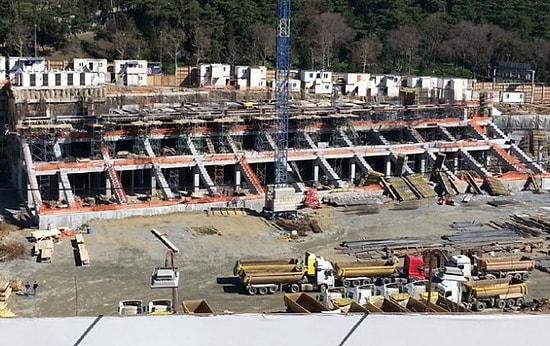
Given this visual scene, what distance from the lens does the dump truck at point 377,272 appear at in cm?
1484

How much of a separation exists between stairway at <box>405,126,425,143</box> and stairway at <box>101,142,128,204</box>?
10.1 m

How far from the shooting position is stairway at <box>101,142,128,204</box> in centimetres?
2045

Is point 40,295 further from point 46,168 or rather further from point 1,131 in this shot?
point 1,131

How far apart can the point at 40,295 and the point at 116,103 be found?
42.8 ft

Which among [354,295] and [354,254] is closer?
[354,295]

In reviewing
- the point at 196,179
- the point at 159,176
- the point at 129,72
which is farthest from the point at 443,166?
the point at 129,72

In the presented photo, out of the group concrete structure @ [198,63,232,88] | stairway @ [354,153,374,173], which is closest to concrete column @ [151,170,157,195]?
stairway @ [354,153,374,173]

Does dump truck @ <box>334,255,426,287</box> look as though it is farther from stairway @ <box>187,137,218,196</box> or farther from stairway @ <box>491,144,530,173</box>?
stairway @ <box>491,144,530,173</box>

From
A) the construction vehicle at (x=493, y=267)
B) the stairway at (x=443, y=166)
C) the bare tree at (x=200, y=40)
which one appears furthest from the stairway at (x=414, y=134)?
the bare tree at (x=200, y=40)

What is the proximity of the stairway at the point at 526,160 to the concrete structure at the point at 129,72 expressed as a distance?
13486mm

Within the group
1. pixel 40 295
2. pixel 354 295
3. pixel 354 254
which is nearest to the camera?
pixel 354 295

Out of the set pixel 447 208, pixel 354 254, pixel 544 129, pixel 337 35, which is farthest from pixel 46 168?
pixel 337 35

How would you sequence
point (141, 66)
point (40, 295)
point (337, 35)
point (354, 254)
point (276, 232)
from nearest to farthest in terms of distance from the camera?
point (40, 295)
point (354, 254)
point (276, 232)
point (141, 66)
point (337, 35)

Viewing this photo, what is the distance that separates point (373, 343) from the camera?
9.99ft
